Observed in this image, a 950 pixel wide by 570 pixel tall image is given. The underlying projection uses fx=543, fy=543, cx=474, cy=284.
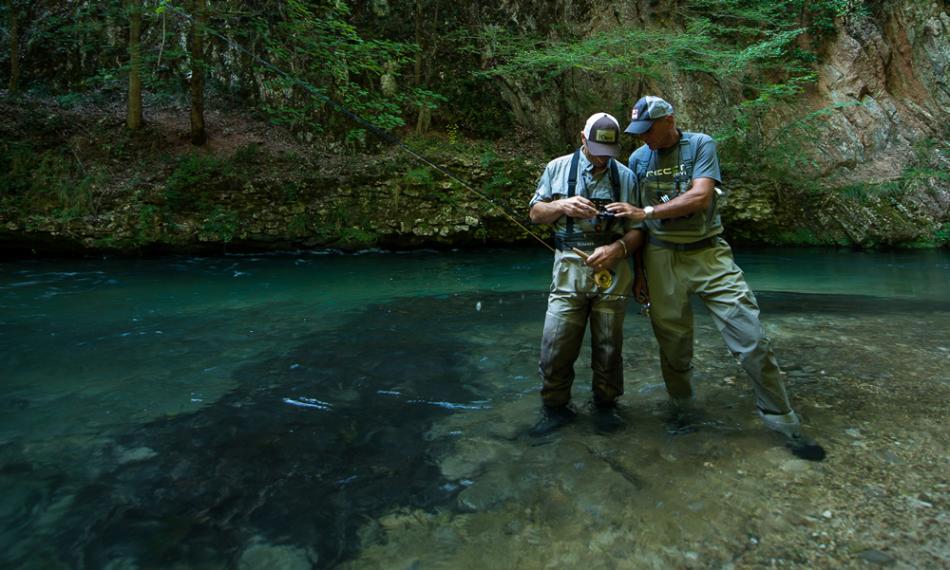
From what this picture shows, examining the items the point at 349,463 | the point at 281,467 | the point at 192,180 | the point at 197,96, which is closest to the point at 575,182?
the point at 349,463

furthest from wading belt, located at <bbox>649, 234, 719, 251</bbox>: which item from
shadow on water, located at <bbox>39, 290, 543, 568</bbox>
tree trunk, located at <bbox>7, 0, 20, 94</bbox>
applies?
tree trunk, located at <bbox>7, 0, 20, 94</bbox>

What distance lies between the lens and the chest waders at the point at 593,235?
3.44 metres

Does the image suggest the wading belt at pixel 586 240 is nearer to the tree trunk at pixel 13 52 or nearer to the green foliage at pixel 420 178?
the green foliage at pixel 420 178

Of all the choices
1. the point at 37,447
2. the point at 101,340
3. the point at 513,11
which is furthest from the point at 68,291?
the point at 513,11

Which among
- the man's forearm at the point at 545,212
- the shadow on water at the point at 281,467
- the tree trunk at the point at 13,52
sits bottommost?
the shadow on water at the point at 281,467

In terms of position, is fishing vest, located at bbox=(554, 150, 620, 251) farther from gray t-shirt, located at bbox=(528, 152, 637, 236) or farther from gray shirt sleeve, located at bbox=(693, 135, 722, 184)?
gray shirt sleeve, located at bbox=(693, 135, 722, 184)

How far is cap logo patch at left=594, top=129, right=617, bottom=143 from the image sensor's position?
3.32m

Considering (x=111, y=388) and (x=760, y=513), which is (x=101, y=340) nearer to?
(x=111, y=388)

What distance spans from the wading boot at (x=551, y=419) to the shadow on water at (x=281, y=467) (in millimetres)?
628

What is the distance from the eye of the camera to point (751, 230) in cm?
1588

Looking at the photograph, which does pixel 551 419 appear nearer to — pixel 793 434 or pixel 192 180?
pixel 793 434

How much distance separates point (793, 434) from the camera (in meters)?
3.15

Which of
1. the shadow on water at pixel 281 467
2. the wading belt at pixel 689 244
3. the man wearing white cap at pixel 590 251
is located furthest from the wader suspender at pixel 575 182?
the shadow on water at pixel 281 467

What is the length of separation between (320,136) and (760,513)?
15609mm
